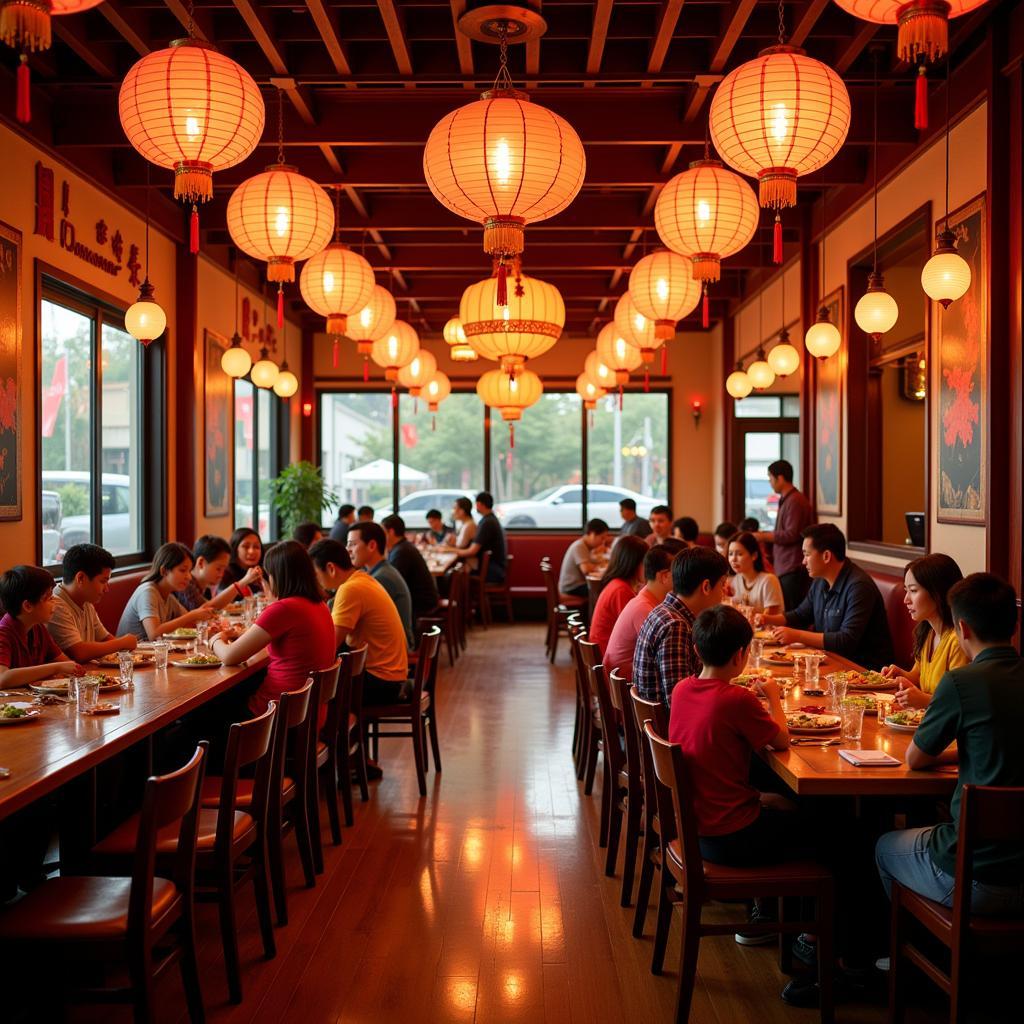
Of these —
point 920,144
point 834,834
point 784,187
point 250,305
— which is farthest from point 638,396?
point 834,834

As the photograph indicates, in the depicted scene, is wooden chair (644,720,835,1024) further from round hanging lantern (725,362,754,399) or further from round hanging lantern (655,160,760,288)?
round hanging lantern (725,362,754,399)

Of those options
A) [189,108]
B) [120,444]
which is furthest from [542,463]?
[189,108]

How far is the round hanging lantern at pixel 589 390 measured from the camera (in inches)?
453

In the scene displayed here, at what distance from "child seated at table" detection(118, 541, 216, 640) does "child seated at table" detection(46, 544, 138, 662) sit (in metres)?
0.85

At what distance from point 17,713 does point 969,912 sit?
2.83 metres

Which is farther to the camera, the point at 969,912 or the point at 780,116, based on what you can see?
the point at 780,116

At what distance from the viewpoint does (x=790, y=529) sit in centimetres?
852

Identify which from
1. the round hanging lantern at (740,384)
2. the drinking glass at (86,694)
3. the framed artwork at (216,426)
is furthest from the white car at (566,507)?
the drinking glass at (86,694)

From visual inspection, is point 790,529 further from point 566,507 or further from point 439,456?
point 439,456

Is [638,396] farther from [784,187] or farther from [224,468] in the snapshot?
[784,187]

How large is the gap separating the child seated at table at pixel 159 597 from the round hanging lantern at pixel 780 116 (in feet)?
11.4

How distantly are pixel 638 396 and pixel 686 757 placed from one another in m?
11.6

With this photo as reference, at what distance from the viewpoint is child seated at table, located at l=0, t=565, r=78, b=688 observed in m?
3.94

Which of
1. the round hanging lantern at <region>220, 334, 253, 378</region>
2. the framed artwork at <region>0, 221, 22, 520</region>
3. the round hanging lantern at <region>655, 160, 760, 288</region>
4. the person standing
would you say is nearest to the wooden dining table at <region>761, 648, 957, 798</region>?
the round hanging lantern at <region>655, 160, 760, 288</region>
